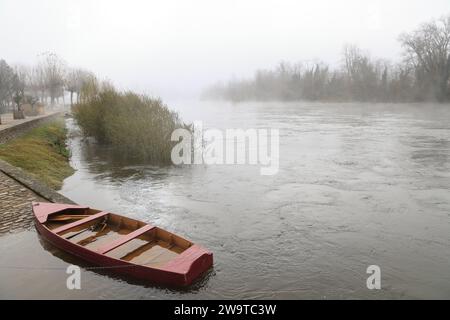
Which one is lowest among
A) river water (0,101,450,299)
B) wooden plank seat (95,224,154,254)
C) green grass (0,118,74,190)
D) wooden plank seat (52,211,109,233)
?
river water (0,101,450,299)

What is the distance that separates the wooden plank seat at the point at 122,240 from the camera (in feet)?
22.6

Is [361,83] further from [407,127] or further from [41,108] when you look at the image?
[41,108]

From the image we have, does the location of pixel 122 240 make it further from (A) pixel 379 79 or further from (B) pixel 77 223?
(A) pixel 379 79

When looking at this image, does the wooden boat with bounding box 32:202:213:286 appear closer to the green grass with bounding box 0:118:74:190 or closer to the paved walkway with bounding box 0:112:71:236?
the paved walkway with bounding box 0:112:71:236

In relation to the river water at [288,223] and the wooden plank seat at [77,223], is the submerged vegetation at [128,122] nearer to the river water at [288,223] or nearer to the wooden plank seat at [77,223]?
the river water at [288,223]

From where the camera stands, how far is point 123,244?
7211 mm

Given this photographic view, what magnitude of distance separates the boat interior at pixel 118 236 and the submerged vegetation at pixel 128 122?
904cm

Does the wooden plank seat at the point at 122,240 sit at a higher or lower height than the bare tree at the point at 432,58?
lower

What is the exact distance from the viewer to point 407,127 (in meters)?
26.5

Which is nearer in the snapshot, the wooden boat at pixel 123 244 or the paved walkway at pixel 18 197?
the wooden boat at pixel 123 244

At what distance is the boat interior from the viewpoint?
6.98 m

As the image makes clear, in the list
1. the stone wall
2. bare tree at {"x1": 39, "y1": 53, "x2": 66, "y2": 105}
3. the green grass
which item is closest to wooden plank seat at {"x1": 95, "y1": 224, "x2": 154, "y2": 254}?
the green grass

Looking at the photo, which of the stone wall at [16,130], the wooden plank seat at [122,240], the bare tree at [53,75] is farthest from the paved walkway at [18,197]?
the bare tree at [53,75]

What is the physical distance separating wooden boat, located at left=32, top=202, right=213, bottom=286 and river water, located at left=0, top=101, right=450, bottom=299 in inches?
10.0
